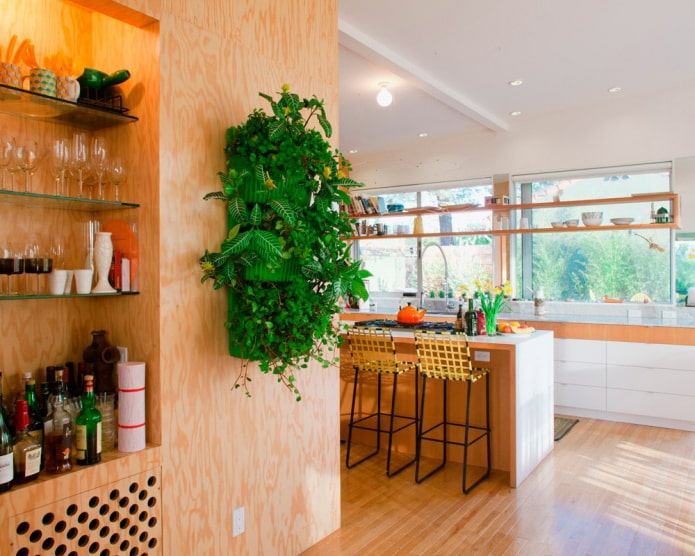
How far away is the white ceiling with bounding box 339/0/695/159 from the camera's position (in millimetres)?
3514

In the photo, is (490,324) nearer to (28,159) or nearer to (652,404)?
(652,404)

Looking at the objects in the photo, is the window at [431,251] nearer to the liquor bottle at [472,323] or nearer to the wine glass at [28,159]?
the liquor bottle at [472,323]

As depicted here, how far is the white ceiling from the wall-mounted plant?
168cm

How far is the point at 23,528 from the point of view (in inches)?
63.1

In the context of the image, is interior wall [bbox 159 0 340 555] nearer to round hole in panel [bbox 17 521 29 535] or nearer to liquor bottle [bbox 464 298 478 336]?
round hole in panel [bbox 17 521 29 535]

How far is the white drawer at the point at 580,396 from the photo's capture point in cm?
493

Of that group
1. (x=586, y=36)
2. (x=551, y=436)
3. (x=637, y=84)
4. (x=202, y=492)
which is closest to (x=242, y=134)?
(x=202, y=492)

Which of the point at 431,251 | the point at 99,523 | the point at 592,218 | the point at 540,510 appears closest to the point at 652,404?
the point at 592,218

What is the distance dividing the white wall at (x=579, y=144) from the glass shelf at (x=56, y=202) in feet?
16.2

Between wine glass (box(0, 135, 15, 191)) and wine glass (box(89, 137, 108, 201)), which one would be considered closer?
wine glass (box(0, 135, 15, 191))

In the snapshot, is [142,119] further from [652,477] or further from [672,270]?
[672,270]

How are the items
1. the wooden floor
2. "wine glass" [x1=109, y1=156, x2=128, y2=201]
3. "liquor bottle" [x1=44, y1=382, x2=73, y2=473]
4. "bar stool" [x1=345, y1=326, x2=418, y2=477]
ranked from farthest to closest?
"bar stool" [x1=345, y1=326, x2=418, y2=477] → the wooden floor → "wine glass" [x1=109, y1=156, x2=128, y2=201] → "liquor bottle" [x1=44, y1=382, x2=73, y2=473]

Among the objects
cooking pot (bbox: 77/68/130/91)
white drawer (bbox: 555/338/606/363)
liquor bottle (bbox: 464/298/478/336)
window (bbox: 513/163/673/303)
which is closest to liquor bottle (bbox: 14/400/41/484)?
cooking pot (bbox: 77/68/130/91)

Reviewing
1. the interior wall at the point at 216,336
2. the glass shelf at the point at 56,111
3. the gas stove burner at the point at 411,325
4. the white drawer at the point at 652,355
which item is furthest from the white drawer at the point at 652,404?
the glass shelf at the point at 56,111
